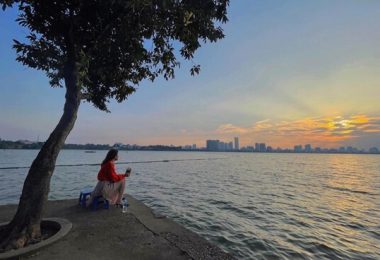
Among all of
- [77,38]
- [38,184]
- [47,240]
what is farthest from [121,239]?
[77,38]

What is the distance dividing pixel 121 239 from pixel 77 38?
4.90 meters

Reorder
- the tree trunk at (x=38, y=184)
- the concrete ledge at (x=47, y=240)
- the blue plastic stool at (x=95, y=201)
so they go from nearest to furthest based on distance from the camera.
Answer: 1. the concrete ledge at (x=47, y=240)
2. the tree trunk at (x=38, y=184)
3. the blue plastic stool at (x=95, y=201)

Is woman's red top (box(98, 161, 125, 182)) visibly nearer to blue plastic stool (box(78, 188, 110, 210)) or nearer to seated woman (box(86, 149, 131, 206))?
seated woman (box(86, 149, 131, 206))

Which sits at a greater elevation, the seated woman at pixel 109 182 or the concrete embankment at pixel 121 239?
the seated woman at pixel 109 182

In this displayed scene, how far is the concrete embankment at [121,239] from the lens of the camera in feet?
17.6

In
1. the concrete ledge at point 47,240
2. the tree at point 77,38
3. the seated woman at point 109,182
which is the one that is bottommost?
the concrete ledge at point 47,240

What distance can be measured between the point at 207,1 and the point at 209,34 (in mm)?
1036

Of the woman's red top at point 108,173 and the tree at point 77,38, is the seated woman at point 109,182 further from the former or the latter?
the tree at point 77,38

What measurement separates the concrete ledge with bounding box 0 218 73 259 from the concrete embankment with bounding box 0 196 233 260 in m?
0.08

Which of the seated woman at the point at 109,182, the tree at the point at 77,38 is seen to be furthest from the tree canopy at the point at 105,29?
the seated woman at the point at 109,182

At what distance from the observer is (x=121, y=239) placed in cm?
625

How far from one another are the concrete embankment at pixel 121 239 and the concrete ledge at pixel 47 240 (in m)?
0.08

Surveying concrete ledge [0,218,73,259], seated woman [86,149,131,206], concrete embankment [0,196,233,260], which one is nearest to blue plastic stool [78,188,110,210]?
seated woman [86,149,131,206]

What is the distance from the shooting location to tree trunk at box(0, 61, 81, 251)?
5730 millimetres
